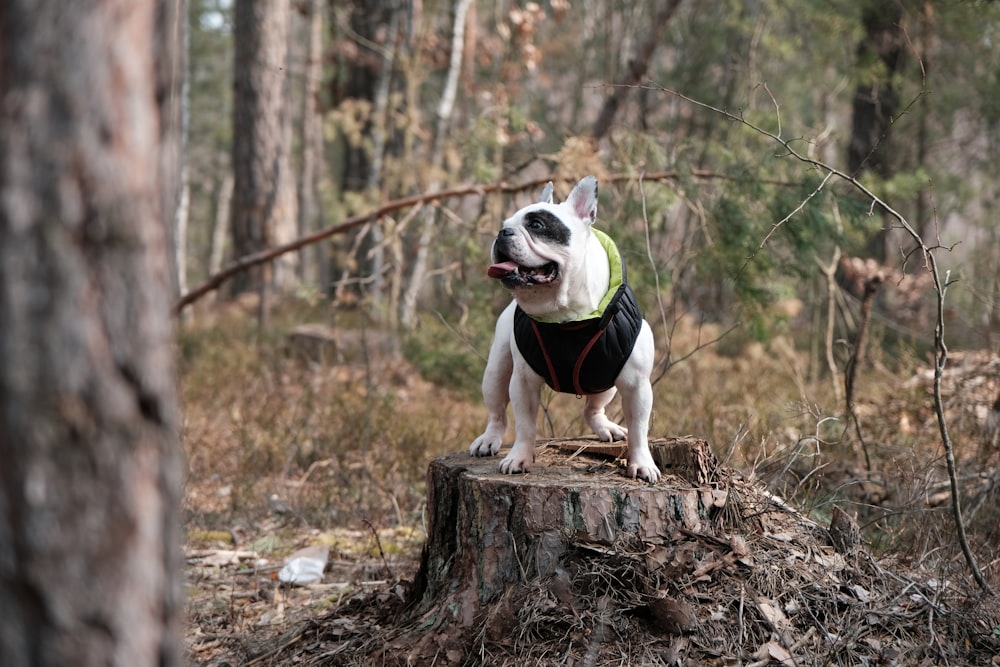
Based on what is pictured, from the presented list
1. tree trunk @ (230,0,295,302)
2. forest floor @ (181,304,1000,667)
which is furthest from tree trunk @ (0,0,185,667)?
tree trunk @ (230,0,295,302)

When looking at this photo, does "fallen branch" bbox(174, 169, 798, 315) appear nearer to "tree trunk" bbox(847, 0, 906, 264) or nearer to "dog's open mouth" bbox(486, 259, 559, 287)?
"dog's open mouth" bbox(486, 259, 559, 287)

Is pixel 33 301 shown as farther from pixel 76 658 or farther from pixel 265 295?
pixel 265 295

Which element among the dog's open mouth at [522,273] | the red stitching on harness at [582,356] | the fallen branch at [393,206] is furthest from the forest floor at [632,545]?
the fallen branch at [393,206]

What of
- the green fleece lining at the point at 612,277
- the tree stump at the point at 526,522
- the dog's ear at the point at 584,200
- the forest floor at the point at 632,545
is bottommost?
the forest floor at the point at 632,545

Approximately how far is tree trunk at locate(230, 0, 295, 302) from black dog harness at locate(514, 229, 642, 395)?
9.05m

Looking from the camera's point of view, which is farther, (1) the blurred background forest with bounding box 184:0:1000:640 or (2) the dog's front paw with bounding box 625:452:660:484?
(1) the blurred background forest with bounding box 184:0:1000:640

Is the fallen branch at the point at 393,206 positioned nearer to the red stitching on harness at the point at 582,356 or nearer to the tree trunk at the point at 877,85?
the red stitching on harness at the point at 582,356

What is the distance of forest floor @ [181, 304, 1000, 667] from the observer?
3449mm

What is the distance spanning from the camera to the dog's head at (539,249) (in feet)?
11.5

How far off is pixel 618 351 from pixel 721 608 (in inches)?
41.9

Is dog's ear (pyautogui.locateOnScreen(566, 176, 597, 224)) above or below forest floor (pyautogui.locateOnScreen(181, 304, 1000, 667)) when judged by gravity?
above

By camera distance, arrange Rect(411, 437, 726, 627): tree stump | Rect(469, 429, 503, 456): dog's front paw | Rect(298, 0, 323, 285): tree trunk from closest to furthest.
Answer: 1. Rect(411, 437, 726, 627): tree stump
2. Rect(469, 429, 503, 456): dog's front paw
3. Rect(298, 0, 323, 285): tree trunk

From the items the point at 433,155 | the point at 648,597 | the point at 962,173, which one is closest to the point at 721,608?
the point at 648,597

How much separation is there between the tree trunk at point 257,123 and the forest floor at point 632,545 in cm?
382
